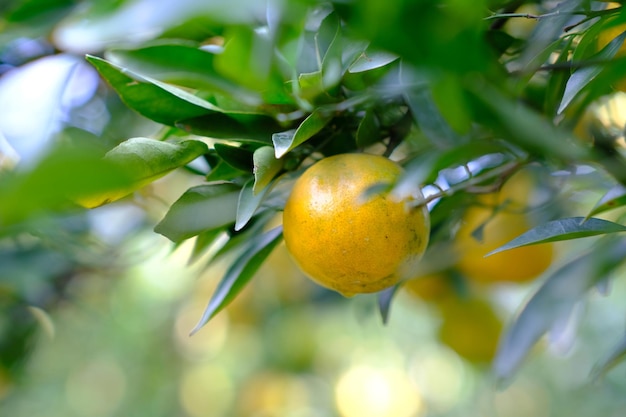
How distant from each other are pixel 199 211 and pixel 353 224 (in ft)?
0.39

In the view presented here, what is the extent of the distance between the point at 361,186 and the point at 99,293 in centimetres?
116

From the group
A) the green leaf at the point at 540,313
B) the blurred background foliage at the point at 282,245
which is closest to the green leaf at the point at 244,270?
the blurred background foliage at the point at 282,245

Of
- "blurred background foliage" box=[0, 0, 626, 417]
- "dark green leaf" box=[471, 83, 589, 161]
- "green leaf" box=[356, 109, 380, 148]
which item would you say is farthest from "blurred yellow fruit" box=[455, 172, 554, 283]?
"dark green leaf" box=[471, 83, 589, 161]

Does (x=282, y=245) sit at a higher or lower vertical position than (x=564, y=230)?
lower

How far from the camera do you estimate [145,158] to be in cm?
47

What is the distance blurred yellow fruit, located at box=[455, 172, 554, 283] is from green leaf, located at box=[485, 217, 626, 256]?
1.08 feet

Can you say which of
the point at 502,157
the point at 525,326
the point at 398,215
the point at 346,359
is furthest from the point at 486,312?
the point at 346,359

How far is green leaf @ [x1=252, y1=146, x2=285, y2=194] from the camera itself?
0.47 m

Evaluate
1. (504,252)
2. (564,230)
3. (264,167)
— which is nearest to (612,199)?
(564,230)

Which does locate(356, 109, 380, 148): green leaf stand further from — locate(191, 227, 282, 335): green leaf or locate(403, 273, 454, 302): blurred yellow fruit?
locate(403, 273, 454, 302): blurred yellow fruit

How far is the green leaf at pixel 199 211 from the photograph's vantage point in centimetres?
49

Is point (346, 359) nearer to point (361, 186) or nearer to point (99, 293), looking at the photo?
point (99, 293)

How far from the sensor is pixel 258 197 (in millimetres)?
488

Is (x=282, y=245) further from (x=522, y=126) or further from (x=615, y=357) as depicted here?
(x=522, y=126)
